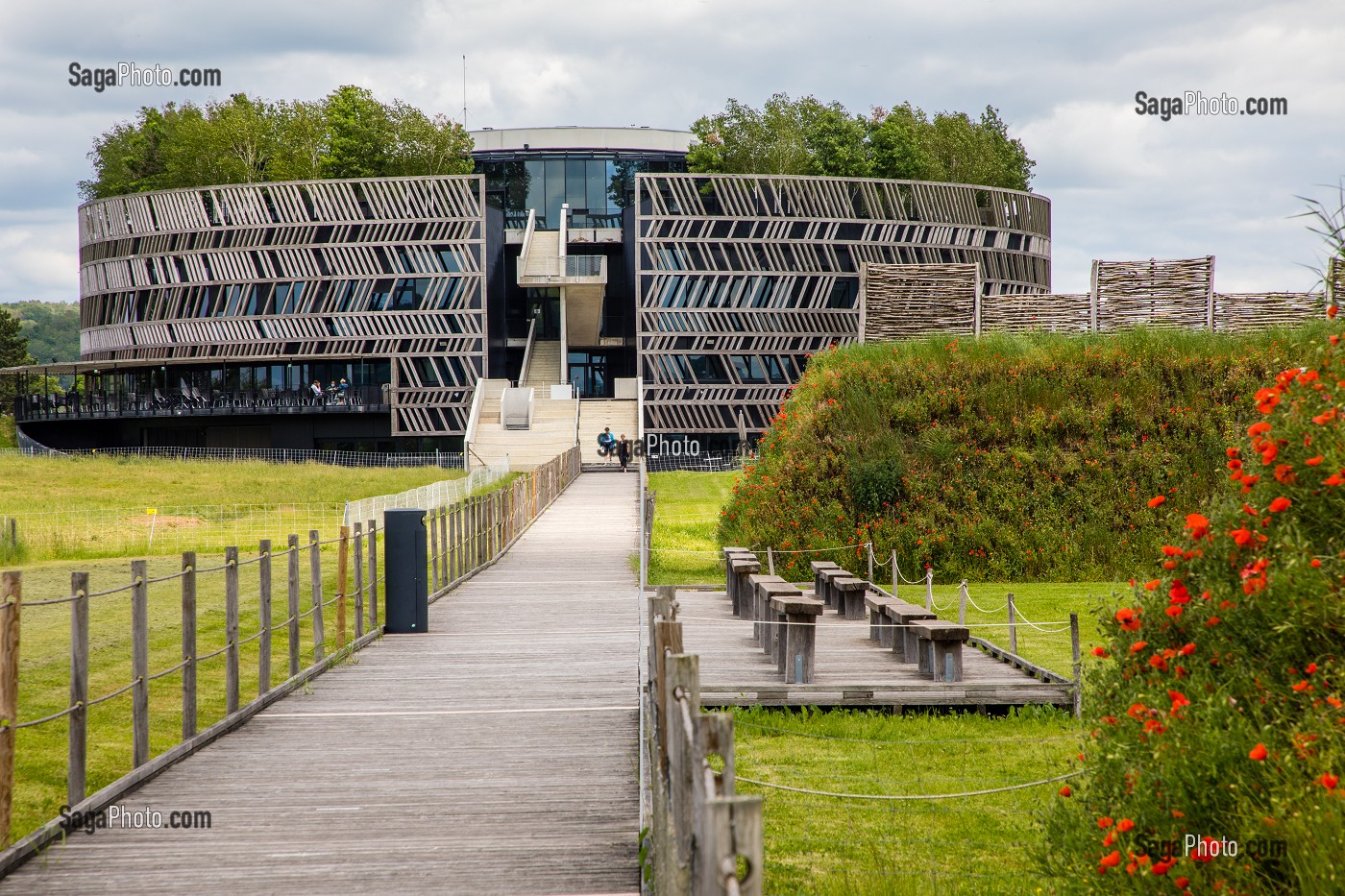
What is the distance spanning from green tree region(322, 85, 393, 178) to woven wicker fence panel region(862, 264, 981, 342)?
5051 cm

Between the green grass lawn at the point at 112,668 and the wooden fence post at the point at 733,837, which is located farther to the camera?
the green grass lawn at the point at 112,668

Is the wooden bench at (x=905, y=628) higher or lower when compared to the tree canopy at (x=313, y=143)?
lower

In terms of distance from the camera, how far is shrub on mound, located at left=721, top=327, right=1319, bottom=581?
70.9 feet

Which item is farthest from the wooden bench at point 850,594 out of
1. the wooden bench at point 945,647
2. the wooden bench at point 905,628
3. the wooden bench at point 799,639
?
the wooden bench at point 799,639

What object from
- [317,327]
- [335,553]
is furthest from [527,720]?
[317,327]

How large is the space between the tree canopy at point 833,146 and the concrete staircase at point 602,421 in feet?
75.8

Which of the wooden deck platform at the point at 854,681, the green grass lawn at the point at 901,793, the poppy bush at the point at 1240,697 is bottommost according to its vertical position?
the green grass lawn at the point at 901,793

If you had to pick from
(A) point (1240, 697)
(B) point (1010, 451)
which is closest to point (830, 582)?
→ (B) point (1010, 451)

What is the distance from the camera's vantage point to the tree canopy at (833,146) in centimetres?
7419

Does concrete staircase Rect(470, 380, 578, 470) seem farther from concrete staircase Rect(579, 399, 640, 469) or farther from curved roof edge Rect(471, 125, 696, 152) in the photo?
curved roof edge Rect(471, 125, 696, 152)

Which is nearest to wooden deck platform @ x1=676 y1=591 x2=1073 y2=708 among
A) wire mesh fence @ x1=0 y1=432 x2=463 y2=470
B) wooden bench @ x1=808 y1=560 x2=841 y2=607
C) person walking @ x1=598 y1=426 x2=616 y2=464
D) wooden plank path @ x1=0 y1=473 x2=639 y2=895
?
wooden plank path @ x1=0 y1=473 x2=639 y2=895

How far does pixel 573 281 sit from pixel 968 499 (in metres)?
39.7

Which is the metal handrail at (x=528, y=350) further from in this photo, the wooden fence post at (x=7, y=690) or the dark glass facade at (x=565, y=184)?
the wooden fence post at (x=7, y=690)

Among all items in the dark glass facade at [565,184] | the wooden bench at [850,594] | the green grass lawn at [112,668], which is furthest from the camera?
the dark glass facade at [565,184]
